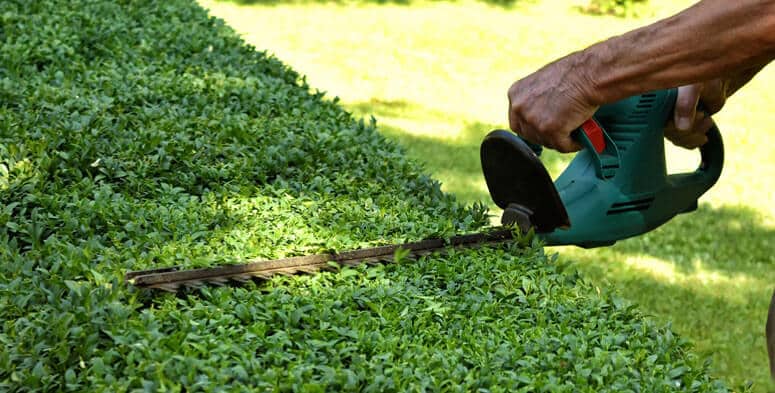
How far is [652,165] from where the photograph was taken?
3529mm

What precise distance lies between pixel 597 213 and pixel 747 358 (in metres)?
1.79

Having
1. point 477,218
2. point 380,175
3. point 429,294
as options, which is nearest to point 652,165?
point 477,218

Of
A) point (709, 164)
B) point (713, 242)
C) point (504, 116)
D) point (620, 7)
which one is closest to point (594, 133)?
point (709, 164)

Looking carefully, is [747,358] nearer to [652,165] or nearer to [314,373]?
[652,165]

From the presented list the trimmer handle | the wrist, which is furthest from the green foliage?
the wrist

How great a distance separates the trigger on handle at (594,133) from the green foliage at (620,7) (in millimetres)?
9281

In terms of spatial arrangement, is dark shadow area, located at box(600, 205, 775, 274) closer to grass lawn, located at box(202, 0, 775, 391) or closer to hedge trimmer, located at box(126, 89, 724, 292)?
grass lawn, located at box(202, 0, 775, 391)

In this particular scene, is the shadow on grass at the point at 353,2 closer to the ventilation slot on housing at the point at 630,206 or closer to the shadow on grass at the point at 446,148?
the shadow on grass at the point at 446,148

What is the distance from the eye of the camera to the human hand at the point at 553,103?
2.88 meters

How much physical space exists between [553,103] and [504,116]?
5.41 meters

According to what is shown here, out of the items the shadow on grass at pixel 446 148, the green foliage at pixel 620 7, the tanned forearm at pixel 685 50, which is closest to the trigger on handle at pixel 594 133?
the tanned forearm at pixel 685 50

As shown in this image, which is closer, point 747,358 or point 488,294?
point 488,294

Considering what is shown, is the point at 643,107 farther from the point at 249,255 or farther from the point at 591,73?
the point at 249,255

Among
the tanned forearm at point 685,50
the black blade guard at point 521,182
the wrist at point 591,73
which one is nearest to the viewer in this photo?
the tanned forearm at point 685,50
